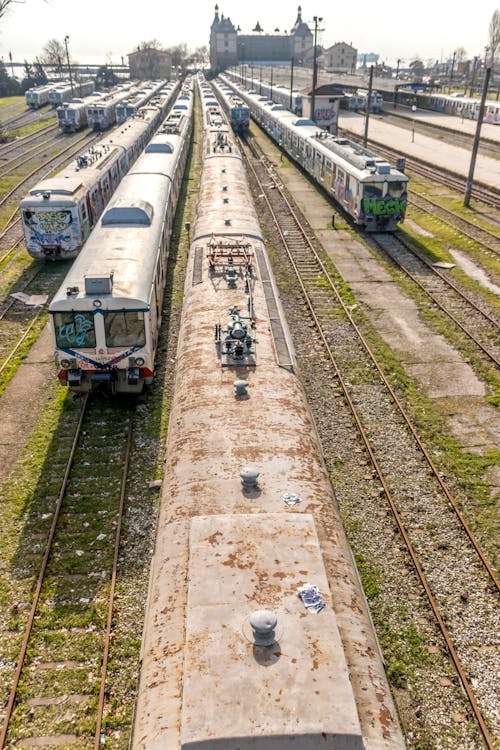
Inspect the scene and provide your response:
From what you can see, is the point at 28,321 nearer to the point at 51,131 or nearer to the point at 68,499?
the point at 68,499

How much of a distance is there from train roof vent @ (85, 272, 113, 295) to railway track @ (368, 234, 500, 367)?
1139 centimetres

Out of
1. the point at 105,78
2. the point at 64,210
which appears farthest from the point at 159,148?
the point at 105,78

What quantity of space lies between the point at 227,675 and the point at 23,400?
12.1m

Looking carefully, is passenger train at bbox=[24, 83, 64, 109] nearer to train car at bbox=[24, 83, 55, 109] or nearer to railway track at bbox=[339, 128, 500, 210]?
train car at bbox=[24, 83, 55, 109]

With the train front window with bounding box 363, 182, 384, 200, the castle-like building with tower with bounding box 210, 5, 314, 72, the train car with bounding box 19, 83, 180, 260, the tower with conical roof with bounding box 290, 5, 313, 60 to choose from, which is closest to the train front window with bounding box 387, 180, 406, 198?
the train front window with bounding box 363, 182, 384, 200

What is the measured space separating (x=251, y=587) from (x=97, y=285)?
9.01m

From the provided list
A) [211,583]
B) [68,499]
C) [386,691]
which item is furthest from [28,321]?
[386,691]

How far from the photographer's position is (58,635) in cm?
928

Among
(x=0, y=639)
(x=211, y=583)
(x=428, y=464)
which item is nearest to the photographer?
(x=211, y=583)

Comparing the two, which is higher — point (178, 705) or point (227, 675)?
point (227, 675)

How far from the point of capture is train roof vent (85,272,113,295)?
13.4m

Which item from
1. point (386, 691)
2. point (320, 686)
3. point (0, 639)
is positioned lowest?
point (0, 639)

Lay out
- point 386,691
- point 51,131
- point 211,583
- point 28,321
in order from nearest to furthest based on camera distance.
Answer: point 386,691, point 211,583, point 28,321, point 51,131

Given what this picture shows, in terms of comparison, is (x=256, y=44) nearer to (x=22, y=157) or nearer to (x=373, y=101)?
(x=373, y=101)
